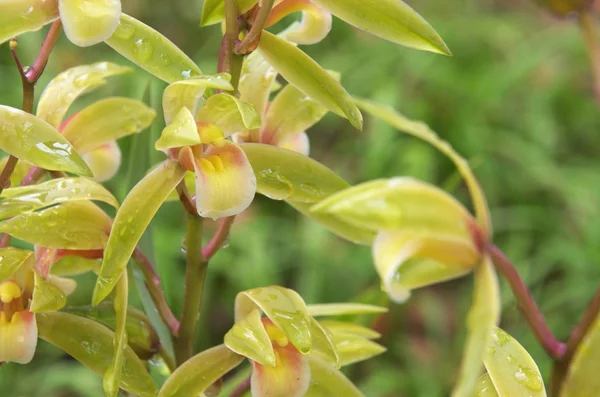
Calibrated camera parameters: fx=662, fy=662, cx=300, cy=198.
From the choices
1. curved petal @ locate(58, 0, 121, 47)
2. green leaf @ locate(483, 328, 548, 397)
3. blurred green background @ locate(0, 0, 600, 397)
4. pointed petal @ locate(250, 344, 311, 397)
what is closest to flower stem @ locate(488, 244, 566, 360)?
green leaf @ locate(483, 328, 548, 397)

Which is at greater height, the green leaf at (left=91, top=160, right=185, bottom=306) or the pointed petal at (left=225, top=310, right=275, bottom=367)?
the green leaf at (left=91, top=160, right=185, bottom=306)

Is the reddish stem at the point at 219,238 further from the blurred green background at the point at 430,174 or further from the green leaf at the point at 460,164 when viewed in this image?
the blurred green background at the point at 430,174

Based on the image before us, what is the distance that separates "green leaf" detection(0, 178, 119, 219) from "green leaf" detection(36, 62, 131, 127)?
74 mm

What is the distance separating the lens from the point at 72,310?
15.6 inches

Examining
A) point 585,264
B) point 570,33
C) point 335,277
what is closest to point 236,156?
point 335,277

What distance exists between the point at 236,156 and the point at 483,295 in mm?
143

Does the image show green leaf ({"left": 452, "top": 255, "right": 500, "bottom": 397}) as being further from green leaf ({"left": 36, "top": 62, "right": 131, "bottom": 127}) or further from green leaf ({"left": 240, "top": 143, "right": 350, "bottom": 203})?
green leaf ({"left": 36, "top": 62, "right": 131, "bottom": 127})

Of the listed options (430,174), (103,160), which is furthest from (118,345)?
(430,174)

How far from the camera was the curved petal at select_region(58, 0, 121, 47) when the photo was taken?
0.31 meters

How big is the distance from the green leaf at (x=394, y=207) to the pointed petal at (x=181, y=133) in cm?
8

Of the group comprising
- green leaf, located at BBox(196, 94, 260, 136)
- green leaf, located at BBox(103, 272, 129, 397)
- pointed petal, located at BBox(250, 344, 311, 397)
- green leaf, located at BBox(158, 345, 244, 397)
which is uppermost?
green leaf, located at BBox(196, 94, 260, 136)

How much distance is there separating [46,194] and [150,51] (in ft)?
0.31

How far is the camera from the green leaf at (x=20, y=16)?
1.09 feet

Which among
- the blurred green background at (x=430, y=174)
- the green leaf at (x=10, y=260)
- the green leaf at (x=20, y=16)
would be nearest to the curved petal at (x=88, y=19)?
the green leaf at (x=20, y=16)
